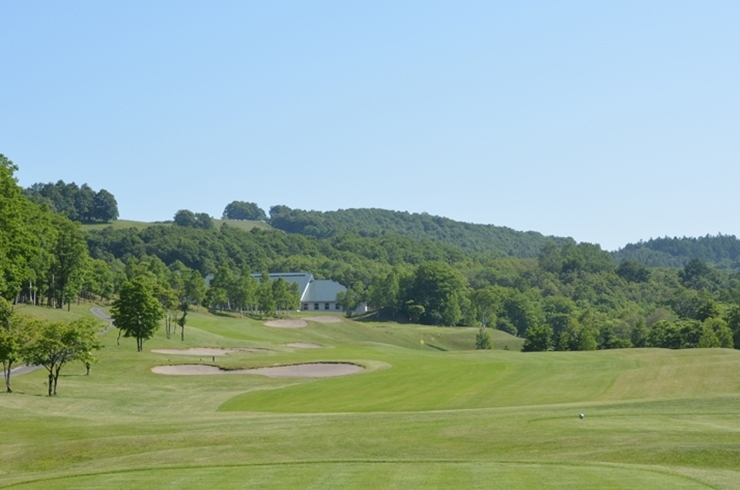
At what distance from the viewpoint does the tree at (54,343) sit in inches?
1837

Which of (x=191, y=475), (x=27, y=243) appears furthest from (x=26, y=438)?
(x=27, y=243)

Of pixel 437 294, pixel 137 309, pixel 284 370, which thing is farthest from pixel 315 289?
pixel 284 370

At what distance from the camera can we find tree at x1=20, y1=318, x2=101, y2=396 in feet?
153

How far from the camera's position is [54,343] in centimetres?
4688

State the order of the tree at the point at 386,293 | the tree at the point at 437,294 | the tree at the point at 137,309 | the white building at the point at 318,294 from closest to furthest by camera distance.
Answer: the tree at the point at 137,309 < the tree at the point at 437,294 < the tree at the point at 386,293 < the white building at the point at 318,294

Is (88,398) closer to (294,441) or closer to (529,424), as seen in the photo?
(294,441)

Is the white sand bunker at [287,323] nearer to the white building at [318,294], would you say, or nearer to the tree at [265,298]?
the tree at [265,298]

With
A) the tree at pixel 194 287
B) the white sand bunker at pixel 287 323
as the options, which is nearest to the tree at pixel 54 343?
the white sand bunker at pixel 287 323

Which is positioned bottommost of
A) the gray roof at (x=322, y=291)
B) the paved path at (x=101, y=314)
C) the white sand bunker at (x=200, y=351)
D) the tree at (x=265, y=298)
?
the white sand bunker at (x=200, y=351)

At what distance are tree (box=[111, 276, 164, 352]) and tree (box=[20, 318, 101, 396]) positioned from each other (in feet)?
72.2

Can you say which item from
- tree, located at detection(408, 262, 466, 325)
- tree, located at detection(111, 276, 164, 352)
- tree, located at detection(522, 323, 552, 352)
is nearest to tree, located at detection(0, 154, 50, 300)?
tree, located at detection(111, 276, 164, 352)

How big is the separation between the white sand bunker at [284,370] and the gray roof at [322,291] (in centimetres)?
12244

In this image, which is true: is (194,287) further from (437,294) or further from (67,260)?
(437,294)

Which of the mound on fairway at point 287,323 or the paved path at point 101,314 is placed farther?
the mound on fairway at point 287,323
